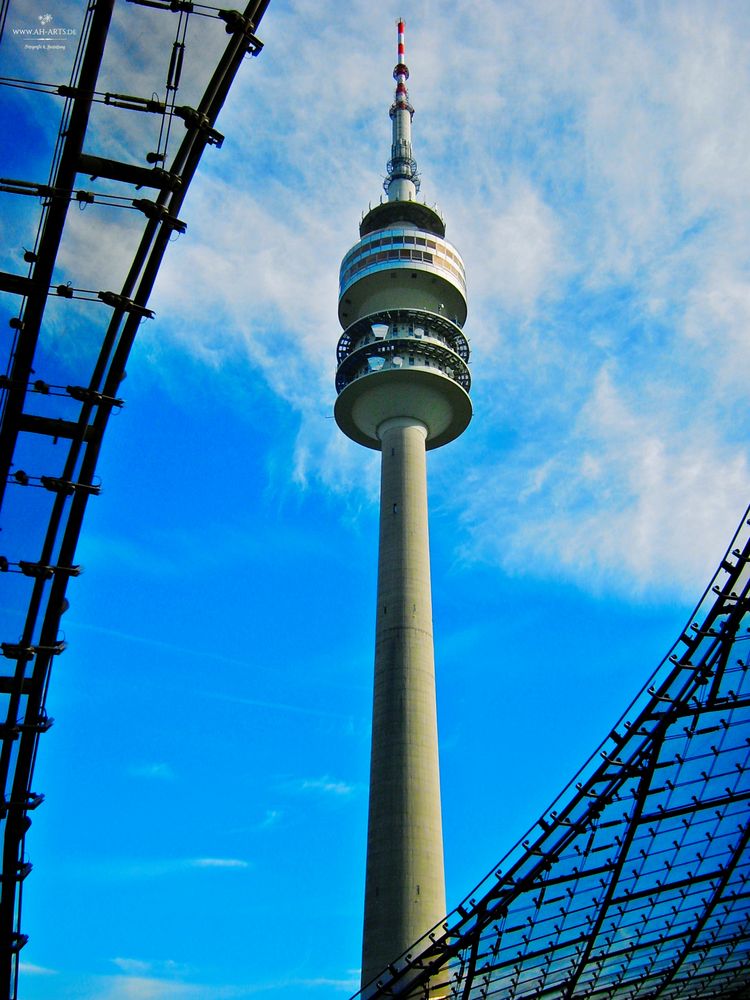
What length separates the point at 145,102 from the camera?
55.3ft

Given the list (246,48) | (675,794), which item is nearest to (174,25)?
(246,48)

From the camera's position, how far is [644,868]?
1458 inches

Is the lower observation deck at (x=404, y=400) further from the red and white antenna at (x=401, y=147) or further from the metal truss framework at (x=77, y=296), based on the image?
the metal truss framework at (x=77, y=296)

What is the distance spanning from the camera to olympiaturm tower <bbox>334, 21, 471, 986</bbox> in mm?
56281

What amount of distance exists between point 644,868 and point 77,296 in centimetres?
3120

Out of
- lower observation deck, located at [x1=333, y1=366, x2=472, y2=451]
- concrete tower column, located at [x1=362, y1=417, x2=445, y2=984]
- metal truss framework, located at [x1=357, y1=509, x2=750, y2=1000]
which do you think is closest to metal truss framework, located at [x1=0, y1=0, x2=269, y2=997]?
metal truss framework, located at [x1=357, y1=509, x2=750, y2=1000]

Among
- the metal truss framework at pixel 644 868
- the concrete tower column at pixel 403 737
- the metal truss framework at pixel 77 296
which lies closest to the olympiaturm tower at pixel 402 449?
the concrete tower column at pixel 403 737

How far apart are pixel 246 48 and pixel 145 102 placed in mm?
2085

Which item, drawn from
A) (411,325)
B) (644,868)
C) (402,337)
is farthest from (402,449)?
(644,868)

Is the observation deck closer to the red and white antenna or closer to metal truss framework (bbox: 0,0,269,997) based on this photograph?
the red and white antenna

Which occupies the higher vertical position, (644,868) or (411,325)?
(411,325)

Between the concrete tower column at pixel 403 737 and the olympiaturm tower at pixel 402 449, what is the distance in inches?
2.9

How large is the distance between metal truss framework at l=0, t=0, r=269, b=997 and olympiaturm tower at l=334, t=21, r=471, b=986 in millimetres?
39009

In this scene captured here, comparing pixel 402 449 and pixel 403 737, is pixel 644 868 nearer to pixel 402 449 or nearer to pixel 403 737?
pixel 403 737
